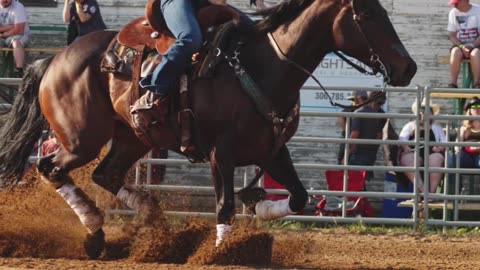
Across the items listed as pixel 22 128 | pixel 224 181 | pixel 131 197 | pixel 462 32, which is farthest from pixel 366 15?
pixel 462 32

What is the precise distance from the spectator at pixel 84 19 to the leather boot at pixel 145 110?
5.40 m

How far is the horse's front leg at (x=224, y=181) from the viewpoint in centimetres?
750

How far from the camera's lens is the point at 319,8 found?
7.52 metres

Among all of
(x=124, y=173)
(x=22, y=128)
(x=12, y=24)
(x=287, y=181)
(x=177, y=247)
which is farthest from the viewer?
(x=12, y=24)

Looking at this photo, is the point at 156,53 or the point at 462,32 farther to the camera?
the point at 462,32

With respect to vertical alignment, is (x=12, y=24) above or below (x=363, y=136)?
above

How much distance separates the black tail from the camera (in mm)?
8750

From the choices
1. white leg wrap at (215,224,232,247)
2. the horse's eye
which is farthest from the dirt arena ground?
the horse's eye

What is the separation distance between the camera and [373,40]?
732 cm

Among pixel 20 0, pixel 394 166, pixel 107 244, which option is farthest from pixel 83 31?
pixel 107 244

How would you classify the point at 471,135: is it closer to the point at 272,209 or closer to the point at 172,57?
the point at 272,209

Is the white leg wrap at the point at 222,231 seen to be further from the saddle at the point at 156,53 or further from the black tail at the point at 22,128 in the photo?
the black tail at the point at 22,128

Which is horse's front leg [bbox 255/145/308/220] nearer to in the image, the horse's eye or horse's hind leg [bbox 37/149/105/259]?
the horse's eye

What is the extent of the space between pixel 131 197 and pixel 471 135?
4553 millimetres
